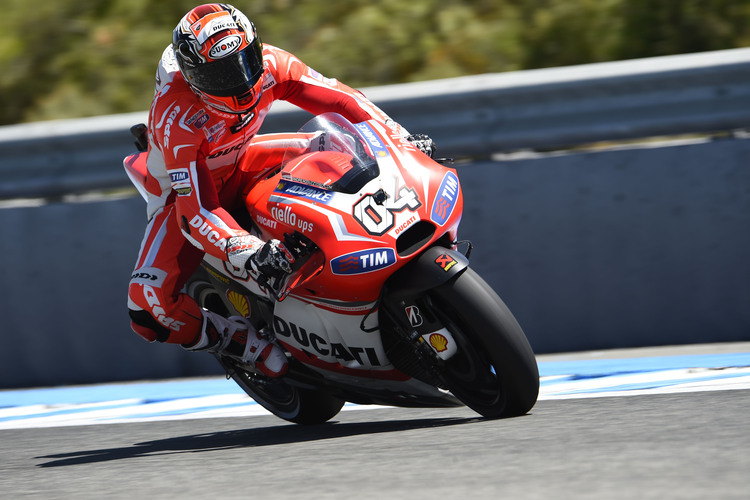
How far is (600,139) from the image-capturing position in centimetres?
601

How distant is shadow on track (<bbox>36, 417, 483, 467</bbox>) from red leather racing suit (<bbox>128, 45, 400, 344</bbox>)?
0.48 meters

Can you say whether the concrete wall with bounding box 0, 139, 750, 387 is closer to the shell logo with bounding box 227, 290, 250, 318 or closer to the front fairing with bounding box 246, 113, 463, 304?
the shell logo with bounding box 227, 290, 250, 318

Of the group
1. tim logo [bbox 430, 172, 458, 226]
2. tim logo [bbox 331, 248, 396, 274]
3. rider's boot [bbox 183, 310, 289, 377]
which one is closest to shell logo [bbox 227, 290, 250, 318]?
rider's boot [bbox 183, 310, 289, 377]

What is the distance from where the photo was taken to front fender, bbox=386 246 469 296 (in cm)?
389

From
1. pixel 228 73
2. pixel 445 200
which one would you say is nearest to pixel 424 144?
pixel 445 200

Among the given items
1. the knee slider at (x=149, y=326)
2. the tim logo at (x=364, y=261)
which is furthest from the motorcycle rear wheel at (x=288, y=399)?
the tim logo at (x=364, y=261)

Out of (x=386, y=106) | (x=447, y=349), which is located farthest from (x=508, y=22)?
(x=447, y=349)

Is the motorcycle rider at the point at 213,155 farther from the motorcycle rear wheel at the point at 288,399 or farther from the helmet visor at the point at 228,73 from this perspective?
the motorcycle rear wheel at the point at 288,399

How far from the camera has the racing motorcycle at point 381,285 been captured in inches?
155

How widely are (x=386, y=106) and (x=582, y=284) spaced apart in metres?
1.53

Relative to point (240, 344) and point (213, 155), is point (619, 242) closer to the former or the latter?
point (240, 344)

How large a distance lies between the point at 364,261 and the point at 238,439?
1.16 m

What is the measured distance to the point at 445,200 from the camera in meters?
4.17

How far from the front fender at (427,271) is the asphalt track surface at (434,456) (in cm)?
55
